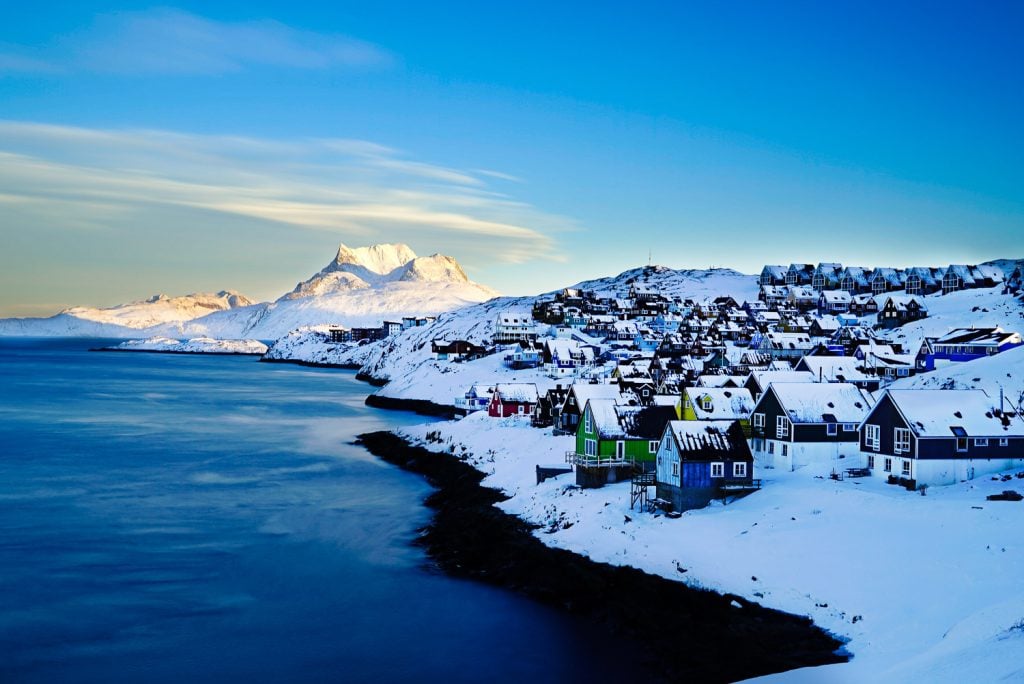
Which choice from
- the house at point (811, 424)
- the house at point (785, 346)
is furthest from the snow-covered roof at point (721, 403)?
the house at point (785, 346)

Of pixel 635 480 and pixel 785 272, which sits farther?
pixel 785 272

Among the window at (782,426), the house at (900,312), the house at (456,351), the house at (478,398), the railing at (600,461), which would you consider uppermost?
the house at (900,312)

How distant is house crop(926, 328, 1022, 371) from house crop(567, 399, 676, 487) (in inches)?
1551

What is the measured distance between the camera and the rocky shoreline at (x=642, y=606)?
22.0 meters

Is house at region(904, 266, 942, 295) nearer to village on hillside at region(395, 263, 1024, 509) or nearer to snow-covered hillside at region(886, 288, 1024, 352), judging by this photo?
village on hillside at region(395, 263, 1024, 509)

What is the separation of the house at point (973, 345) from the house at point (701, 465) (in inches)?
1684

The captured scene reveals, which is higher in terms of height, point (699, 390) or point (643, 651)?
point (699, 390)

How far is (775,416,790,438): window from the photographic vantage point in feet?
126

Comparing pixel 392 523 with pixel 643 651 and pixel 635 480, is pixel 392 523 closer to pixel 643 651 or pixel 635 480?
pixel 635 480

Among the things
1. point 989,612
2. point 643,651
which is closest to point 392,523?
point 643,651

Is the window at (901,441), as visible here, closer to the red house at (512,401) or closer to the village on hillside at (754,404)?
the village on hillside at (754,404)

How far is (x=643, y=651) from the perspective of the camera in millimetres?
24172

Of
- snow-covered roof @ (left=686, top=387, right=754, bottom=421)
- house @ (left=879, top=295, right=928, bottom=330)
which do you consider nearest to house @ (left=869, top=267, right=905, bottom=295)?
house @ (left=879, top=295, right=928, bottom=330)

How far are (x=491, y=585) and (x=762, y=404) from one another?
17.7 m
